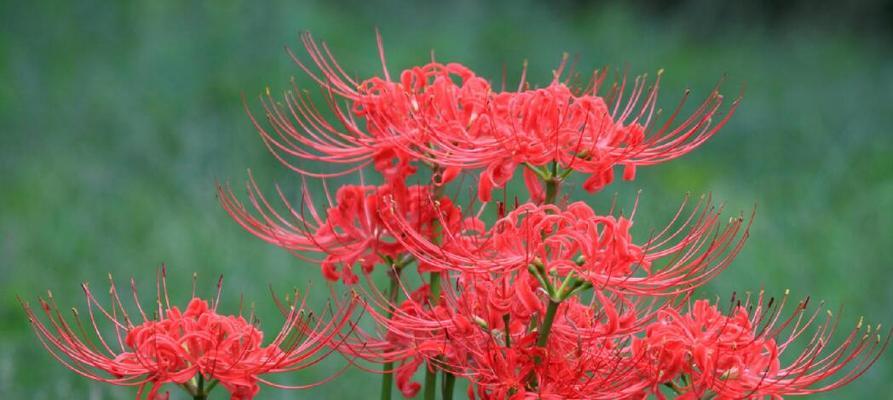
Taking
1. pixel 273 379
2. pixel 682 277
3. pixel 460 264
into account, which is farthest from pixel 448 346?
pixel 273 379

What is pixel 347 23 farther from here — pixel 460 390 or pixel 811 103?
pixel 460 390

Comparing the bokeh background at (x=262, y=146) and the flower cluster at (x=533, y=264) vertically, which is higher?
the bokeh background at (x=262, y=146)

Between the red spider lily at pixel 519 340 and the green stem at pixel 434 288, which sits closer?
the red spider lily at pixel 519 340

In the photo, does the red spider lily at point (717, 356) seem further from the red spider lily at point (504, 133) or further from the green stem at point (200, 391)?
the green stem at point (200, 391)

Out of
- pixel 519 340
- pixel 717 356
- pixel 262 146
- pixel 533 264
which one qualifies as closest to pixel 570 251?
pixel 533 264

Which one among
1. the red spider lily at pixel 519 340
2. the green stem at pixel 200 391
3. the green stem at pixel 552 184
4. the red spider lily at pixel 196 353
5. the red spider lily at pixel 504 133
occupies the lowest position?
the green stem at pixel 200 391

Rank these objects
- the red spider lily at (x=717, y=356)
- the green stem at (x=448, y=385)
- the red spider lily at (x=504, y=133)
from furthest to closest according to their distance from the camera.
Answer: the green stem at (x=448, y=385) < the red spider lily at (x=504, y=133) < the red spider lily at (x=717, y=356)

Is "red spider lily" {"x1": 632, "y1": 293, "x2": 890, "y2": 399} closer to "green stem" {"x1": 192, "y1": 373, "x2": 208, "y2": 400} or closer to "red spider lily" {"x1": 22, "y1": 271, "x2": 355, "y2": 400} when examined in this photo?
"red spider lily" {"x1": 22, "y1": 271, "x2": 355, "y2": 400}

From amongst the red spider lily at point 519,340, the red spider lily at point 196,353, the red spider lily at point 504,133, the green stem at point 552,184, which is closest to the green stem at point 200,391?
the red spider lily at point 196,353

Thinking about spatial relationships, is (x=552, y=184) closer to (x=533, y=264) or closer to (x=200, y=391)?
(x=533, y=264)

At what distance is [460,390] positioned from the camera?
190 inches

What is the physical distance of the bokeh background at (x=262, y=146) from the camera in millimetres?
5391

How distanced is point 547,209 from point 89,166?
454 centimetres

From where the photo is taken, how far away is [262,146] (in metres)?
6.88
